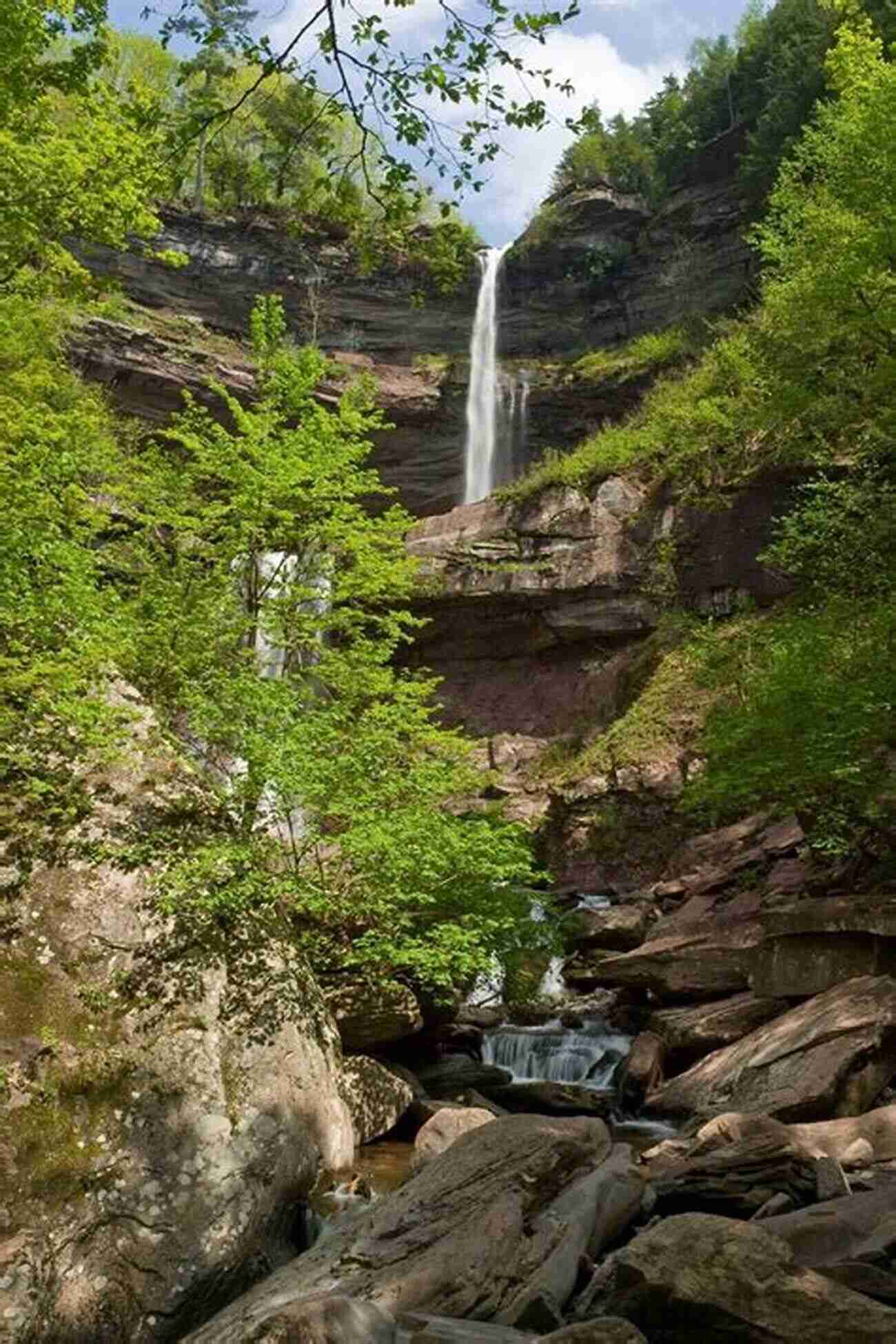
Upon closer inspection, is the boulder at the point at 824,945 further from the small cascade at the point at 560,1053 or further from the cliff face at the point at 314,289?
the cliff face at the point at 314,289

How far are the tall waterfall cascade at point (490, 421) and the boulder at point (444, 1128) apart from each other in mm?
27126

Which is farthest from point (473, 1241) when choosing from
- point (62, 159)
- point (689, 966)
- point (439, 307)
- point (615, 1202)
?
point (439, 307)

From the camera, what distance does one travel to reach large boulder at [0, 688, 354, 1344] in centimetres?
615

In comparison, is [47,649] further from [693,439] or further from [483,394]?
[483,394]

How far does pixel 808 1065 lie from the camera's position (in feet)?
28.7

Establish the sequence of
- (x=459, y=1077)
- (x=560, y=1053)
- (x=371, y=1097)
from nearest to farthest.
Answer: (x=371, y=1097), (x=459, y=1077), (x=560, y=1053)

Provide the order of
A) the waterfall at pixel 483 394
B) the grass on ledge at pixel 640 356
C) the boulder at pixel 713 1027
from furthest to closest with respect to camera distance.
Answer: the waterfall at pixel 483 394 < the grass on ledge at pixel 640 356 < the boulder at pixel 713 1027

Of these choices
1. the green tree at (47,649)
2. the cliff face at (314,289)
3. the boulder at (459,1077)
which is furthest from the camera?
the cliff face at (314,289)

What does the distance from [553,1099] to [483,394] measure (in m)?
29.4

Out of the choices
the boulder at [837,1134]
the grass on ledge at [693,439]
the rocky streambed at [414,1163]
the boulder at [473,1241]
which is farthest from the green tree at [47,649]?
the grass on ledge at [693,439]

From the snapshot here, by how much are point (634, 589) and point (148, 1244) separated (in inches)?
825

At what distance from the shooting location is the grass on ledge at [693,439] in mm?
24969

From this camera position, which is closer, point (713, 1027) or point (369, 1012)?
point (369, 1012)

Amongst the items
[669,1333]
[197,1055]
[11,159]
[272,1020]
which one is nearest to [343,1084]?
[272,1020]
